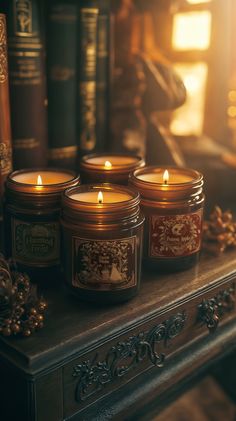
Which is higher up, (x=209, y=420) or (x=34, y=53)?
(x=34, y=53)

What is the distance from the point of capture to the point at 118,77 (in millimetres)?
1127

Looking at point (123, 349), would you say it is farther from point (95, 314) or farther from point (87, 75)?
point (87, 75)

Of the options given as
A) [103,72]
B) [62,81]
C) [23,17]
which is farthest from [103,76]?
[23,17]

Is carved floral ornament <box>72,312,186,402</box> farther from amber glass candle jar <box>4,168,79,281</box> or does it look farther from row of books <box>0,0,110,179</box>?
row of books <box>0,0,110,179</box>

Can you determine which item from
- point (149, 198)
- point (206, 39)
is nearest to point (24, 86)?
point (149, 198)

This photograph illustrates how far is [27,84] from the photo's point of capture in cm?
87

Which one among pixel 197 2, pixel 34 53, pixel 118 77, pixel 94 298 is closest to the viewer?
pixel 94 298

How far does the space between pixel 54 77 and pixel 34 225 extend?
297mm

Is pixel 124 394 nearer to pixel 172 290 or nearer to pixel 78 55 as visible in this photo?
pixel 172 290

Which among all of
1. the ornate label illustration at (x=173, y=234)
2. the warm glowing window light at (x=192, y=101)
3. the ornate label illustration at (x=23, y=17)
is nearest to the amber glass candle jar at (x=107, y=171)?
the ornate label illustration at (x=173, y=234)

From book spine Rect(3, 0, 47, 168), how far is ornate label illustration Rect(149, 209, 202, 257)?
0.25 m

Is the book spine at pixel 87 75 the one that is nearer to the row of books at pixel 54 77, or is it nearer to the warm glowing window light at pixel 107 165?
the row of books at pixel 54 77

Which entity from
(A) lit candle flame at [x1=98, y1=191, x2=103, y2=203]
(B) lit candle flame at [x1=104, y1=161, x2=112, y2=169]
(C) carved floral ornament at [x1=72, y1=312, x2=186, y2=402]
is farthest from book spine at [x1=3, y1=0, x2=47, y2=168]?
(C) carved floral ornament at [x1=72, y1=312, x2=186, y2=402]

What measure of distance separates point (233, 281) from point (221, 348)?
0.36ft
